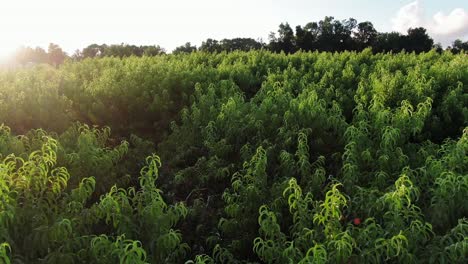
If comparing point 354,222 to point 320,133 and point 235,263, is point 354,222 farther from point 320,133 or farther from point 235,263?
point 320,133

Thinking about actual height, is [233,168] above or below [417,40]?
below

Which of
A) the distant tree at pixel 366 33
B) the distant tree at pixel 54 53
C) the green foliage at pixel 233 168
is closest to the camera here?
the green foliage at pixel 233 168

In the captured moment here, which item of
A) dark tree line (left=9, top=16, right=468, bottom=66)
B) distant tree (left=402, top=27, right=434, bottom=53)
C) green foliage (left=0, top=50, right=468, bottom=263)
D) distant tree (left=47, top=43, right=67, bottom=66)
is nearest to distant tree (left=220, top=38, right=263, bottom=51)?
dark tree line (left=9, top=16, right=468, bottom=66)

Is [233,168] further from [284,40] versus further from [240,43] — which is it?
[240,43]

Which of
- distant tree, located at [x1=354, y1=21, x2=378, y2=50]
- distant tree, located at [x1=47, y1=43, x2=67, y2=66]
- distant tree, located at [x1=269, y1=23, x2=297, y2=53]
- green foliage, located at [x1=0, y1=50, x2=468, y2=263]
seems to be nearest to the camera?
green foliage, located at [x1=0, y1=50, x2=468, y2=263]

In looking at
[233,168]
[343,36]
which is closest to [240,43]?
[343,36]

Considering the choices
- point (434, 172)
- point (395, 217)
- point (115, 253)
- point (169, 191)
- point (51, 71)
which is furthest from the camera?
point (51, 71)

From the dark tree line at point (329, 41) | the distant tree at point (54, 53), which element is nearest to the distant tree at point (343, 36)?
the dark tree line at point (329, 41)

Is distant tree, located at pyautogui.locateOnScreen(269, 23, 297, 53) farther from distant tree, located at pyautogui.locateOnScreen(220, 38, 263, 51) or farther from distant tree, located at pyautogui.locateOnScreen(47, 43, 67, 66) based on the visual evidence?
distant tree, located at pyautogui.locateOnScreen(47, 43, 67, 66)

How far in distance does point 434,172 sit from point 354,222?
1605mm

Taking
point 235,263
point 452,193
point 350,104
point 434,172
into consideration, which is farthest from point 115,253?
point 350,104

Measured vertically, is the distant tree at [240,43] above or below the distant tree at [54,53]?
above

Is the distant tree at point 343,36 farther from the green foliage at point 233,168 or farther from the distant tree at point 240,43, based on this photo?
the green foliage at point 233,168

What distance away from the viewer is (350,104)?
12.1m
